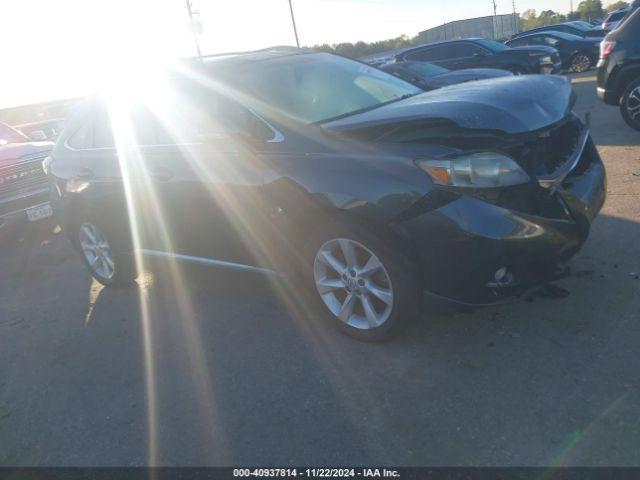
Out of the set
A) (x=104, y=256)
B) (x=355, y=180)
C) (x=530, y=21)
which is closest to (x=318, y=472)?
(x=355, y=180)

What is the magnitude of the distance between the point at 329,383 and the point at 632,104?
6.22 metres

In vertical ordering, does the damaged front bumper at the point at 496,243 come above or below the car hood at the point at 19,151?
below

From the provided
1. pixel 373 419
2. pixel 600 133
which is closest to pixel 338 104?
pixel 373 419

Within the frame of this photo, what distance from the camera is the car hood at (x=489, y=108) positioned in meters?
2.96

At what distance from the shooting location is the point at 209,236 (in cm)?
393

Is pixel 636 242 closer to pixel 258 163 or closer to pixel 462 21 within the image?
pixel 258 163

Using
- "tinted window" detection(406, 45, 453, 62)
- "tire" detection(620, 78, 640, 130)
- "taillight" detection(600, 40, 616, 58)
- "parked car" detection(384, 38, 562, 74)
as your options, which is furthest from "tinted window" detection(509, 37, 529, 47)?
"tire" detection(620, 78, 640, 130)

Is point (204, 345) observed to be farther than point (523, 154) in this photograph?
Yes

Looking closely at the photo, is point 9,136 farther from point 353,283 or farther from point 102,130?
point 353,283

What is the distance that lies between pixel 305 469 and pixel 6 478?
160 centimetres

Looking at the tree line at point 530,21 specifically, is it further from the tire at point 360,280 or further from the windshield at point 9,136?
the tire at point 360,280

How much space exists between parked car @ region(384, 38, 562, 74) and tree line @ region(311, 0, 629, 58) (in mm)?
33202

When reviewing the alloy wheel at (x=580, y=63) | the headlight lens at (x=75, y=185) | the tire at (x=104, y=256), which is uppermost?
the headlight lens at (x=75, y=185)

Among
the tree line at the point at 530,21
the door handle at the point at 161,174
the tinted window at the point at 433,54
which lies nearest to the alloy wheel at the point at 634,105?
the door handle at the point at 161,174
